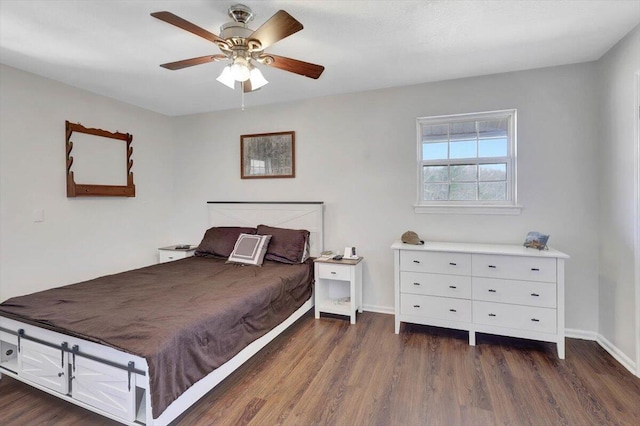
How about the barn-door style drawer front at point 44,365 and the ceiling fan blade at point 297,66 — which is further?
the ceiling fan blade at point 297,66

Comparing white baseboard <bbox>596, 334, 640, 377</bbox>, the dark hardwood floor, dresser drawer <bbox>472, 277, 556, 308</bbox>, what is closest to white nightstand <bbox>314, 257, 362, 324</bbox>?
the dark hardwood floor

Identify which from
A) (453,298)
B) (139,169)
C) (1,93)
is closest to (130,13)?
(1,93)

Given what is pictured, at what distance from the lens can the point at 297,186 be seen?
3816 mm

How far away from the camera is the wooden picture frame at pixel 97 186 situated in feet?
10.5

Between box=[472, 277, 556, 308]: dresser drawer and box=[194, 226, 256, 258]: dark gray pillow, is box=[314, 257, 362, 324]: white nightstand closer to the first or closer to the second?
box=[194, 226, 256, 258]: dark gray pillow

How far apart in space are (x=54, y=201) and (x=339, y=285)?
3.02 m

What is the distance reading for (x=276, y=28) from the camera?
1.72m

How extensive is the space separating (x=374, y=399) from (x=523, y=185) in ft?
7.62

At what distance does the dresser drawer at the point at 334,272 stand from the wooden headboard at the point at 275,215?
36 cm

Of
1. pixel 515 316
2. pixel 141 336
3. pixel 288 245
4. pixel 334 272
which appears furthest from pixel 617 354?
pixel 141 336

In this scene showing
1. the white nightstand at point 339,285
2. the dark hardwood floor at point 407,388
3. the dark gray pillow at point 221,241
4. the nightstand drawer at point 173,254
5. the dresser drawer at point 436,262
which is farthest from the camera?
the nightstand drawer at point 173,254

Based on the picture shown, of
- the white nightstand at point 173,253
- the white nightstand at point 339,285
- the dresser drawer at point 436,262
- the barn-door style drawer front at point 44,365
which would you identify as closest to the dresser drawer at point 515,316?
the dresser drawer at point 436,262

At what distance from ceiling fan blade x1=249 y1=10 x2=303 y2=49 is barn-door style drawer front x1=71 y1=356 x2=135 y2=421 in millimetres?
1939

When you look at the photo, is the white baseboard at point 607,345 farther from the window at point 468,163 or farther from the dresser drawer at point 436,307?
the window at point 468,163
